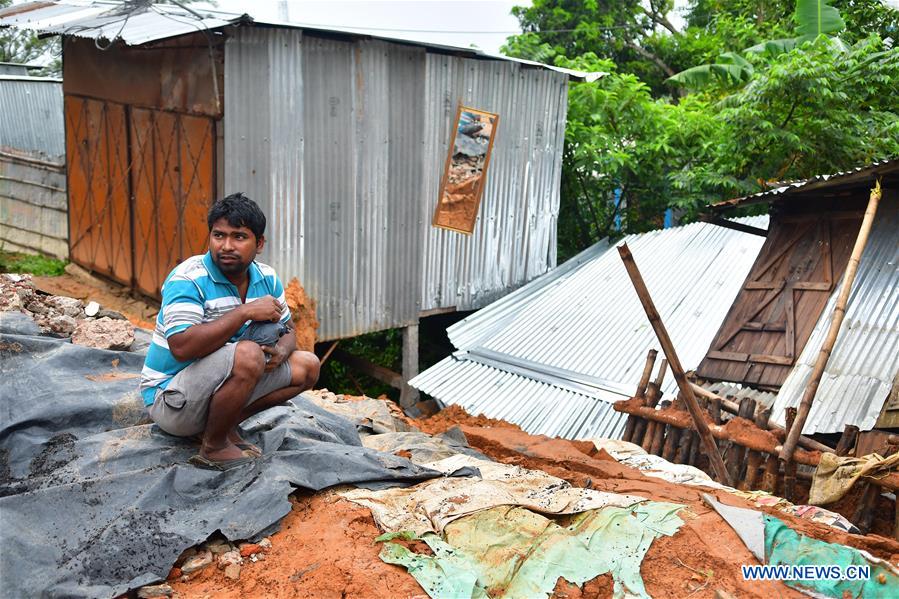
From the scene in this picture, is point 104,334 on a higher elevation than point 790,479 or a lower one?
higher

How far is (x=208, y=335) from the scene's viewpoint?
3.88 m

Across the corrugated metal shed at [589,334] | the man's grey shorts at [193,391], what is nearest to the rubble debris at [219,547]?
the man's grey shorts at [193,391]

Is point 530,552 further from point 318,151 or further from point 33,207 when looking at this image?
point 33,207

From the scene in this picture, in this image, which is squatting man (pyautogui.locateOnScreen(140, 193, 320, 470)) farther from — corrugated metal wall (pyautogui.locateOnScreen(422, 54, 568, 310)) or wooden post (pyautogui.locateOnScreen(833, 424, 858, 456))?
corrugated metal wall (pyautogui.locateOnScreen(422, 54, 568, 310))

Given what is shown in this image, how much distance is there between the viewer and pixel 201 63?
27.5 feet

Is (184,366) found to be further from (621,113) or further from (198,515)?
(621,113)

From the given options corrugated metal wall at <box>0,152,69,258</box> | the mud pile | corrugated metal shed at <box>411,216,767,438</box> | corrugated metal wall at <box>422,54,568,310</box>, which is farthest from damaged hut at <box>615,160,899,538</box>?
corrugated metal wall at <box>0,152,69,258</box>

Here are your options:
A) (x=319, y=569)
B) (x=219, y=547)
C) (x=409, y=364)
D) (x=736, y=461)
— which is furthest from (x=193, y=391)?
(x=409, y=364)

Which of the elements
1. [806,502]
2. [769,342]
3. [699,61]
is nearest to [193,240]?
[769,342]

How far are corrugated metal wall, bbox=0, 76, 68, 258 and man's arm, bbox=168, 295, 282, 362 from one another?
885cm

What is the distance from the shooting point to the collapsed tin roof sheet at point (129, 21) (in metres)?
7.47

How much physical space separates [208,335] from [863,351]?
208 inches

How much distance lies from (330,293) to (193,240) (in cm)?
162

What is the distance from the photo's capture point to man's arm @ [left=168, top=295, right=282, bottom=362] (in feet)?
12.7
